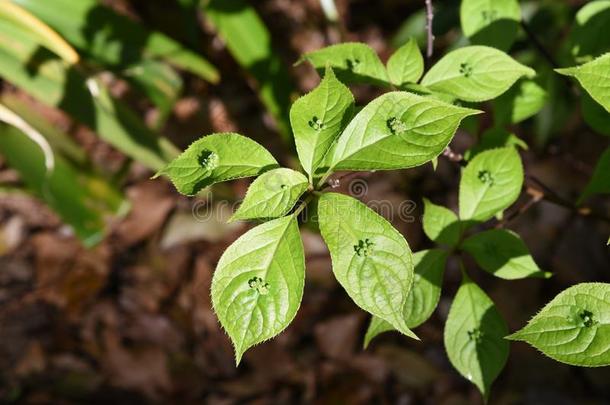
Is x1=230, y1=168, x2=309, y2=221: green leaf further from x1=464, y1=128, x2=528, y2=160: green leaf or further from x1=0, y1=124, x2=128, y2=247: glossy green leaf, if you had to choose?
x1=0, y1=124, x2=128, y2=247: glossy green leaf

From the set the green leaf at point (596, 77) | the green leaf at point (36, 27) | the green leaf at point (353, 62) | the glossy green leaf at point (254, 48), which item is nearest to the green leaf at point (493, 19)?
the green leaf at point (353, 62)

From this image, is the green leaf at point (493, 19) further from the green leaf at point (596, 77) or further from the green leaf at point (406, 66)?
the green leaf at point (596, 77)

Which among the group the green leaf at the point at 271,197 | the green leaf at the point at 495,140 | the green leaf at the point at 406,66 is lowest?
the green leaf at the point at 271,197

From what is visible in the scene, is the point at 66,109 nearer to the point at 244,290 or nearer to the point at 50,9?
the point at 50,9

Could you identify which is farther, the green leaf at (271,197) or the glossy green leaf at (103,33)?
the glossy green leaf at (103,33)

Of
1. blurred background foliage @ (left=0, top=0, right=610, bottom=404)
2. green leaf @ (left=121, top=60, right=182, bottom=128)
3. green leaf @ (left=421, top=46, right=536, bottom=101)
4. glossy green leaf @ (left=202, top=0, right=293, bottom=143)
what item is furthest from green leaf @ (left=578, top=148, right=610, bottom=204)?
green leaf @ (left=121, top=60, right=182, bottom=128)

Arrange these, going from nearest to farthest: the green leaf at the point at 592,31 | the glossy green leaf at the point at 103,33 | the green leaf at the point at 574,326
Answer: the green leaf at the point at 574,326, the green leaf at the point at 592,31, the glossy green leaf at the point at 103,33

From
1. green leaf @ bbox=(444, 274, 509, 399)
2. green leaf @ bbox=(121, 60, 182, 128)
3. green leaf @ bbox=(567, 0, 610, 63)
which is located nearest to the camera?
green leaf @ bbox=(444, 274, 509, 399)
